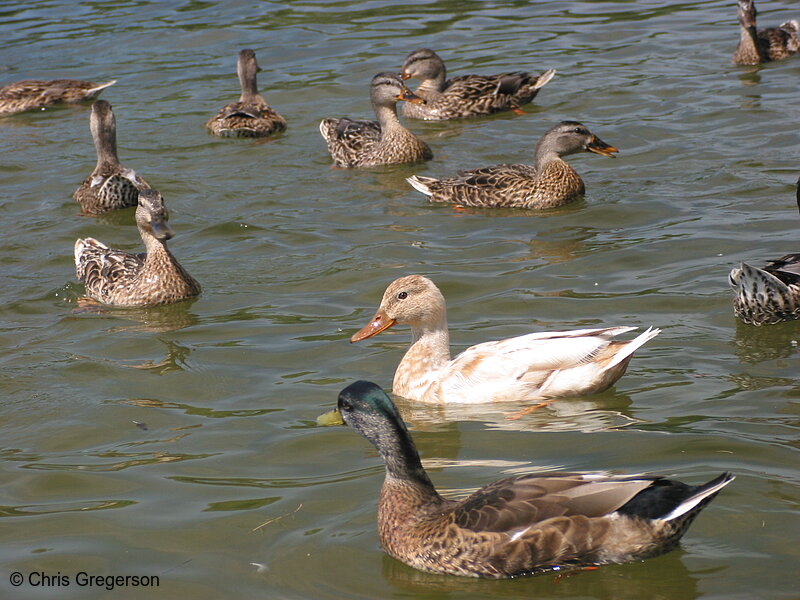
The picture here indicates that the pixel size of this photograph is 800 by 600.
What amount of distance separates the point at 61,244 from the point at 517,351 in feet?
20.6

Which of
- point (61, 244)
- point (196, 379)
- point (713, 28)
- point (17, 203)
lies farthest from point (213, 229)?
point (713, 28)

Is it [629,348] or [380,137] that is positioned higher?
[629,348]

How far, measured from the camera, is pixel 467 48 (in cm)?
1953

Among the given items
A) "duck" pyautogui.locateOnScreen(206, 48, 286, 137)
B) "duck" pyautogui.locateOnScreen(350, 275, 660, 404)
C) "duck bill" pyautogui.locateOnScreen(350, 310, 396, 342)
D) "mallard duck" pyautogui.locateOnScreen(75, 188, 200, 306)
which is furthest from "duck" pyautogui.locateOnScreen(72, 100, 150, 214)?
"duck" pyautogui.locateOnScreen(350, 275, 660, 404)

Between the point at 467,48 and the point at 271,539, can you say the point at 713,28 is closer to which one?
the point at 467,48

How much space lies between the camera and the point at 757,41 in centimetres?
1686

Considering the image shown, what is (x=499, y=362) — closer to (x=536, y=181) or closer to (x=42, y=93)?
(x=536, y=181)

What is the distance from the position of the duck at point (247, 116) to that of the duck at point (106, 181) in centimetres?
201

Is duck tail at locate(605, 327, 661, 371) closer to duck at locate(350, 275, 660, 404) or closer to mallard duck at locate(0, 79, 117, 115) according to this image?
duck at locate(350, 275, 660, 404)

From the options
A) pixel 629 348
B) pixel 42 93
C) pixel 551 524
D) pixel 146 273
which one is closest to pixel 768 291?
pixel 629 348

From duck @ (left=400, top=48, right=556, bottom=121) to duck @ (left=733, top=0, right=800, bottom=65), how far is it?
2687 millimetres

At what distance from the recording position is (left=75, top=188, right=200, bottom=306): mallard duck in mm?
10438

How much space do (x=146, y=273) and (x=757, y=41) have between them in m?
9.94

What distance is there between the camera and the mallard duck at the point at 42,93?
17.9 m
